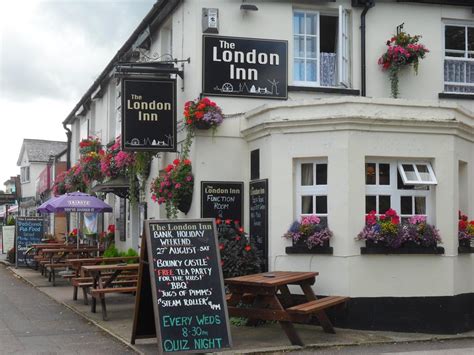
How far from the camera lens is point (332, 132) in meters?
10.1

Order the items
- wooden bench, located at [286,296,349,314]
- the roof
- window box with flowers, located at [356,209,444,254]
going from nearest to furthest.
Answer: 1. wooden bench, located at [286,296,349,314]
2. window box with flowers, located at [356,209,444,254]
3. the roof

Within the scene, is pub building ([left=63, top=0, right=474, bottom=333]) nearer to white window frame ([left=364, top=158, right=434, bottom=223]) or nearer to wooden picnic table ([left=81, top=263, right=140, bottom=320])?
white window frame ([left=364, top=158, right=434, bottom=223])

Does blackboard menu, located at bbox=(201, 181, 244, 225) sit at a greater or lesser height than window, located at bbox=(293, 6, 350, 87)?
lesser

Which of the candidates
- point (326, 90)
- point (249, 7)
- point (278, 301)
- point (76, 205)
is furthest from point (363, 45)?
point (76, 205)

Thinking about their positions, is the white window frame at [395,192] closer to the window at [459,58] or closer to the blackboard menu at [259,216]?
the blackboard menu at [259,216]

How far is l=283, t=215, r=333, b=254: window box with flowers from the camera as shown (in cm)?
999

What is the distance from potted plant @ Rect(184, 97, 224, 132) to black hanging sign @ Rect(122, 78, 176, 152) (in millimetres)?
521

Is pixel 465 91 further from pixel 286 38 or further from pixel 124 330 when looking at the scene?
pixel 124 330

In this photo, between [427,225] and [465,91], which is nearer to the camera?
[427,225]

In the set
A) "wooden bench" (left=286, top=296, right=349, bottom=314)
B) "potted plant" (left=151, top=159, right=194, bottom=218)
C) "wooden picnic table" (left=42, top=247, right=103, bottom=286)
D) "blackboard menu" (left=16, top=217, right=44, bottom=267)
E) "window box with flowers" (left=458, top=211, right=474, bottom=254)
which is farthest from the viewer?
"blackboard menu" (left=16, top=217, right=44, bottom=267)

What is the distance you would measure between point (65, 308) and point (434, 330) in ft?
21.9

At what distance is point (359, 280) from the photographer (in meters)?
9.86

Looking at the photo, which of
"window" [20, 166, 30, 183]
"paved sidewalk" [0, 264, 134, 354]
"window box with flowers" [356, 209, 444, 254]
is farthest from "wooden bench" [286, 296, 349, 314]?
"window" [20, 166, 30, 183]

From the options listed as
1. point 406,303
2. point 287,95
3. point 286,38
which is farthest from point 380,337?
point 286,38
